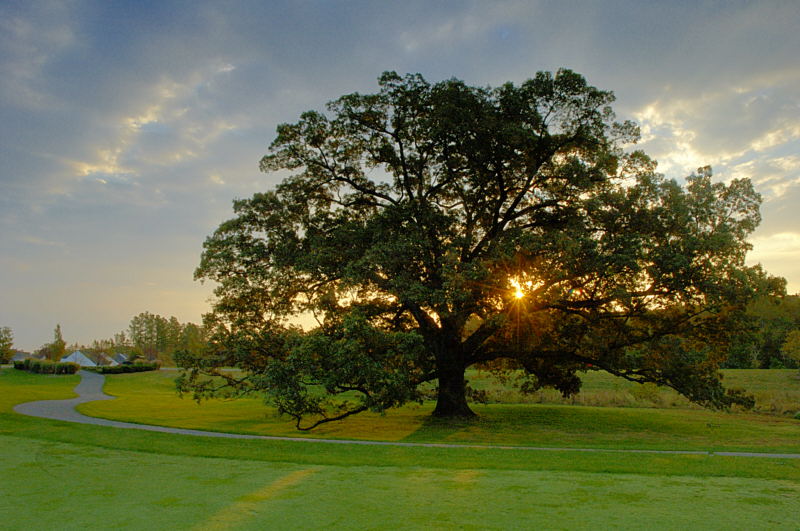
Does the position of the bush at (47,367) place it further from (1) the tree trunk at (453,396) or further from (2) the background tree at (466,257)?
(1) the tree trunk at (453,396)

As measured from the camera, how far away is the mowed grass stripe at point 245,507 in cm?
568

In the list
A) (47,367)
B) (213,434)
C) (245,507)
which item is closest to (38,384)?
(47,367)

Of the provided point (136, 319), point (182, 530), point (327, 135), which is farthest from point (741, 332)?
point (136, 319)

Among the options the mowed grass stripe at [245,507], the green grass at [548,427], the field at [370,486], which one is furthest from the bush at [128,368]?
the mowed grass stripe at [245,507]

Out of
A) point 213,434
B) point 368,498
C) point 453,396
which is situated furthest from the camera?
point 453,396

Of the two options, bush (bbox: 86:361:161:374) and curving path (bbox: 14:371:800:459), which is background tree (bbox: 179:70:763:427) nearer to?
curving path (bbox: 14:371:800:459)

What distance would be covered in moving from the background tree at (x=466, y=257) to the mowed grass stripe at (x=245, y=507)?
11.1m

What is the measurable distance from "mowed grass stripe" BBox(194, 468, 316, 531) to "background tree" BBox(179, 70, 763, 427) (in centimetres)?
1110

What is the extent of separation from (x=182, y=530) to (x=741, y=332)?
24720 millimetres

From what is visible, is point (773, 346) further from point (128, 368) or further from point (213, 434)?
point (128, 368)

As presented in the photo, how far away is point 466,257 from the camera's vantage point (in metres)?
22.7

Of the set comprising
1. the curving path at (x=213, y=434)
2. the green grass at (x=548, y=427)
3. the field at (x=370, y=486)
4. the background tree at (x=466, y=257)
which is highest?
the background tree at (x=466, y=257)

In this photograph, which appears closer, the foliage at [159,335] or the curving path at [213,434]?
the curving path at [213,434]

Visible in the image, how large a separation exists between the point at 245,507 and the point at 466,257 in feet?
56.3
